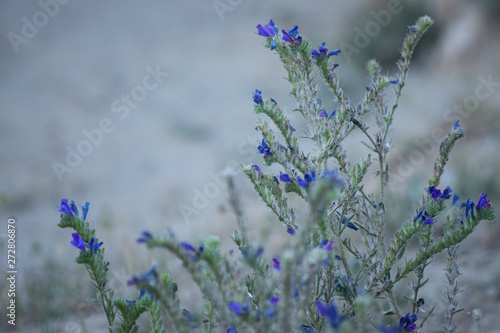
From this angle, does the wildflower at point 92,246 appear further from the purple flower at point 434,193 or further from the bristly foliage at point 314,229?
the purple flower at point 434,193

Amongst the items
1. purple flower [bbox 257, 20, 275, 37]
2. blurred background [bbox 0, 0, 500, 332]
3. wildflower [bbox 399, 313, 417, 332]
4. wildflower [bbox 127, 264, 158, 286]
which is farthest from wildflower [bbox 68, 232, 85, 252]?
blurred background [bbox 0, 0, 500, 332]

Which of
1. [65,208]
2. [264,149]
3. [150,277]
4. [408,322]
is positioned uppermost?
[264,149]

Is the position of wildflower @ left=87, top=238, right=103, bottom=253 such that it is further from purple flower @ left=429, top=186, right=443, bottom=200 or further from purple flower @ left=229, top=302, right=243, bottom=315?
purple flower @ left=429, top=186, right=443, bottom=200

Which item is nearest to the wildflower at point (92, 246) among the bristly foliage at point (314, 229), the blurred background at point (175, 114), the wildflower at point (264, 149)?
the bristly foliage at point (314, 229)

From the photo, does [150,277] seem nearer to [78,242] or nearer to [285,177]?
[78,242]

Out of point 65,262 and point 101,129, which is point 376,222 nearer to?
point 65,262

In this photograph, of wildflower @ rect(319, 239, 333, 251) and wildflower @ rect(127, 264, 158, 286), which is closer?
wildflower @ rect(127, 264, 158, 286)

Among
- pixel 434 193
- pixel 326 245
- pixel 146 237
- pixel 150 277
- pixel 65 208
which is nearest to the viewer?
pixel 146 237

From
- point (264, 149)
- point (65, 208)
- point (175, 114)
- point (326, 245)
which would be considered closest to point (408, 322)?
point (326, 245)

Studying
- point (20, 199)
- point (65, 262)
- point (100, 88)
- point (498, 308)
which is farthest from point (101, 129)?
point (498, 308)

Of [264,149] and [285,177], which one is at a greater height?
[264,149]

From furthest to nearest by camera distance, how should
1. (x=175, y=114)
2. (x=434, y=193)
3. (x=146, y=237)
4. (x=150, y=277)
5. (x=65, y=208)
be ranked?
(x=175, y=114)
(x=434, y=193)
(x=65, y=208)
(x=150, y=277)
(x=146, y=237)
